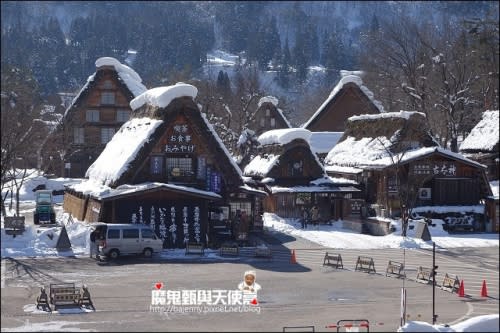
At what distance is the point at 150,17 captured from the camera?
7008 inches

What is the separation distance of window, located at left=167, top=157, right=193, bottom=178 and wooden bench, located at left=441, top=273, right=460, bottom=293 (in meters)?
16.4

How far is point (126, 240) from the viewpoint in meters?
30.5

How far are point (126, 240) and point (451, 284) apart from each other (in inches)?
560

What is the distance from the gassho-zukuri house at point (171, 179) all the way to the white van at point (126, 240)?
8.91 feet

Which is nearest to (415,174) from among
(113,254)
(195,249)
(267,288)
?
(195,249)

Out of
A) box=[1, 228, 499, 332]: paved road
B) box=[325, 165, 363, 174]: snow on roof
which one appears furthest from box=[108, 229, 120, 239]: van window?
box=[325, 165, 363, 174]: snow on roof

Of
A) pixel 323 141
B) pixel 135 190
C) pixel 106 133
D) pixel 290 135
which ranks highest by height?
pixel 106 133

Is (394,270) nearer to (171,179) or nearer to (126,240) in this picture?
(126,240)

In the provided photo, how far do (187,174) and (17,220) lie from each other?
29.8 feet

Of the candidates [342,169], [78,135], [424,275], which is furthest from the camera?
[78,135]

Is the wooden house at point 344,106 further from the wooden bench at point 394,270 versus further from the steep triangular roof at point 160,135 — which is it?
the wooden bench at point 394,270

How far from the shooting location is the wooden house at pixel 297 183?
45.8 m

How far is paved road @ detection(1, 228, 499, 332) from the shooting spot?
1864cm

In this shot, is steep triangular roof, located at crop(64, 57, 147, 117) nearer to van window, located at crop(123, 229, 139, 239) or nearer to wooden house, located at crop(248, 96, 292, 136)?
wooden house, located at crop(248, 96, 292, 136)
